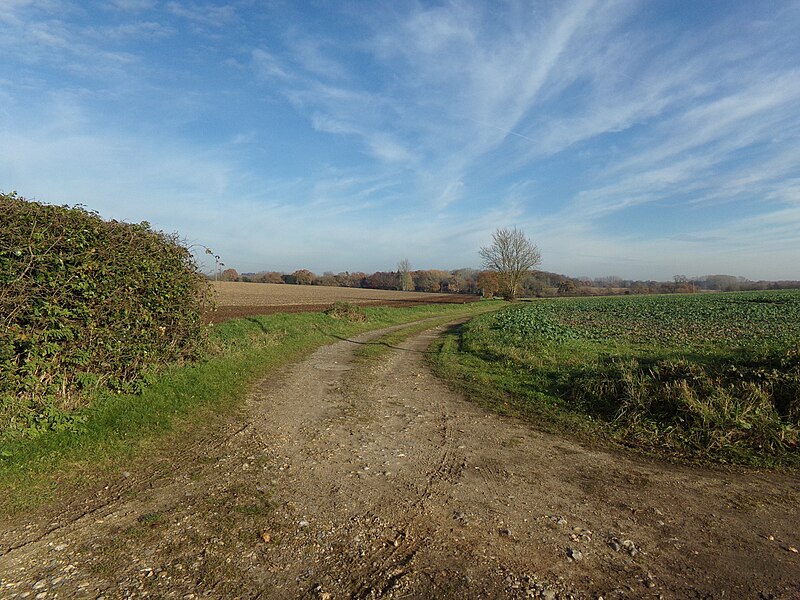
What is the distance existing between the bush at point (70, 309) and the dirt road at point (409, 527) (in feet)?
6.69

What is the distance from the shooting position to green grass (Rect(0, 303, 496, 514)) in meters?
4.51

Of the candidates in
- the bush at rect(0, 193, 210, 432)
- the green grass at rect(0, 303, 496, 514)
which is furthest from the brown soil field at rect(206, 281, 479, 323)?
the bush at rect(0, 193, 210, 432)

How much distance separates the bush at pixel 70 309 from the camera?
17.5 ft

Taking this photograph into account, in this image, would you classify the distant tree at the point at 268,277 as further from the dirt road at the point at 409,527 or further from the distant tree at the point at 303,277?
the dirt road at the point at 409,527

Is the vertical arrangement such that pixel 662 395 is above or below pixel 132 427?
above

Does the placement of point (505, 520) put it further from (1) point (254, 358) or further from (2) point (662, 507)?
(1) point (254, 358)

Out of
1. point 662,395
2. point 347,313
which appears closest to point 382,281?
point 347,313

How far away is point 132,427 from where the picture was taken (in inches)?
237

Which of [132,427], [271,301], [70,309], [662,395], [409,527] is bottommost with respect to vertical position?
[409,527]

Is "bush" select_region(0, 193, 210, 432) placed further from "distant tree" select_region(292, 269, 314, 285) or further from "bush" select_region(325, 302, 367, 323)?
"distant tree" select_region(292, 269, 314, 285)

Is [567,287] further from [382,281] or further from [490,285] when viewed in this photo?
[382,281]

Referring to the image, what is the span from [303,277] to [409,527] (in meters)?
98.5

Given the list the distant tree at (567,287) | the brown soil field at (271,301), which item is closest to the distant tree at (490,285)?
the brown soil field at (271,301)

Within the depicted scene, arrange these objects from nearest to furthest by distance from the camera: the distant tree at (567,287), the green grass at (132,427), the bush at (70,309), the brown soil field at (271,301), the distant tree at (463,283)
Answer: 1. the green grass at (132,427)
2. the bush at (70,309)
3. the brown soil field at (271,301)
4. the distant tree at (567,287)
5. the distant tree at (463,283)
